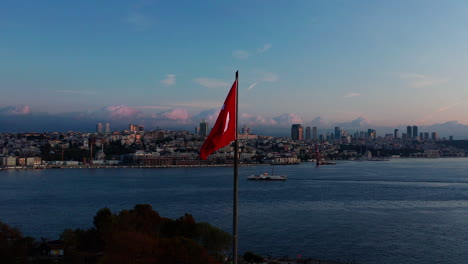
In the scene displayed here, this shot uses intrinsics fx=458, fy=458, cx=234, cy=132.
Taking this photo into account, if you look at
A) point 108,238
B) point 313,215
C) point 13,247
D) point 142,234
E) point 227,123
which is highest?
point 227,123

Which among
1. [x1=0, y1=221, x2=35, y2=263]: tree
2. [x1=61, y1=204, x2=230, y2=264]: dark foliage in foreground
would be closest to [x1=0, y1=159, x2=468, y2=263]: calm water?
[x1=61, y1=204, x2=230, y2=264]: dark foliage in foreground

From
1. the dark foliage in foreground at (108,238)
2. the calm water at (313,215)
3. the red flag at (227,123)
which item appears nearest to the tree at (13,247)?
the dark foliage in foreground at (108,238)

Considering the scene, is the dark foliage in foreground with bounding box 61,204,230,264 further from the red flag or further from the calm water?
the red flag

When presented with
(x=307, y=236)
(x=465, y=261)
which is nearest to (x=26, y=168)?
(x=307, y=236)

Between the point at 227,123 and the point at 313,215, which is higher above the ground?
the point at 227,123

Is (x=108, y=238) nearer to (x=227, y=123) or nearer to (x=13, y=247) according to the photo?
(x=13, y=247)

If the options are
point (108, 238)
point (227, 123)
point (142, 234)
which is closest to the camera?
point (227, 123)

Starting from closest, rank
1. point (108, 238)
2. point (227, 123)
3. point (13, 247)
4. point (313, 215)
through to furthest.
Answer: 1. point (227, 123)
2. point (13, 247)
3. point (108, 238)
4. point (313, 215)

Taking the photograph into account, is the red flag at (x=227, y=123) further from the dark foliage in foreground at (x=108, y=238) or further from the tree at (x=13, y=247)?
the tree at (x=13, y=247)

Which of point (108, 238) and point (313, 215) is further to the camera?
point (313, 215)

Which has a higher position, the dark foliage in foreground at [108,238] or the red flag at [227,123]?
the red flag at [227,123]

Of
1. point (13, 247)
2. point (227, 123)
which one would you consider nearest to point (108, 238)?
point (13, 247)

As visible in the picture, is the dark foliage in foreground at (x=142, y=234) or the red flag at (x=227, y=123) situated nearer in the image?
the red flag at (x=227, y=123)
